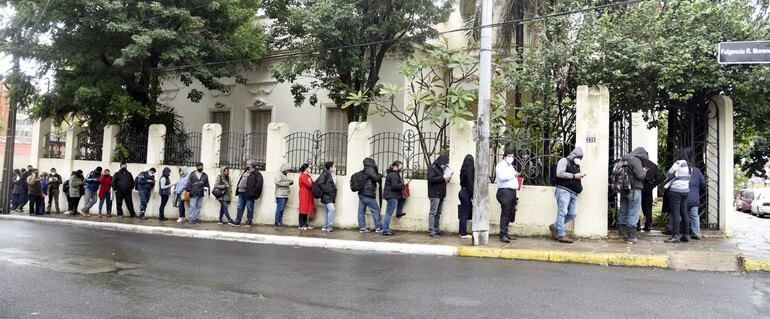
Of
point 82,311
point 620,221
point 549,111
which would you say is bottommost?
point 82,311

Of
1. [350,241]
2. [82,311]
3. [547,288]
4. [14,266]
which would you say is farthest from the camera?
[350,241]

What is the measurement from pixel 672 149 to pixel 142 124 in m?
16.0

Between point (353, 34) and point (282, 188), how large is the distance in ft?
14.9

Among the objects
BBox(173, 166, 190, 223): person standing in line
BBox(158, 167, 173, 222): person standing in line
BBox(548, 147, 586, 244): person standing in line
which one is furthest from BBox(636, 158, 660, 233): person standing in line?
BBox(158, 167, 173, 222): person standing in line

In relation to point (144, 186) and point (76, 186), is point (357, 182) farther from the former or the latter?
point (76, 186)

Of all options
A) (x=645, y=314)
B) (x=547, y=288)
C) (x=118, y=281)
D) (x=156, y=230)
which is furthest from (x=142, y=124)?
(x=645, y=314)

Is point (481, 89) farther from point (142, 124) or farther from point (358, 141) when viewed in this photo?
point (142, 124)

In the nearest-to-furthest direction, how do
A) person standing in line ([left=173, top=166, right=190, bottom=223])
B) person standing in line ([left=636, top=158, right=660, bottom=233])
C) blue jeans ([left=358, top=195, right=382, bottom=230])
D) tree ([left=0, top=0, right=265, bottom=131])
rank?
person standing in line ([left=636, top=158, right=660, bottom=233]), blue jeans ([left=358, top=195, right=382, bottom=230]), tree ([left=0, top=0, right=265, bottom=131]), person standing in line ([left=173, top=166, right=190, bottom=223])

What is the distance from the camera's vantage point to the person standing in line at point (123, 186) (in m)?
16.5

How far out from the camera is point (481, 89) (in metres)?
10.4

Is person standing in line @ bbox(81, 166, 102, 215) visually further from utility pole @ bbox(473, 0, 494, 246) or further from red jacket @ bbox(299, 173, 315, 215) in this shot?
utility pole @ bbox(473, 0, 494, 246)

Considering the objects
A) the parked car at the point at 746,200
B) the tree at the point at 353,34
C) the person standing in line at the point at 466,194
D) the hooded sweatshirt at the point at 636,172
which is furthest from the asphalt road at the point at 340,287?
the parked car at the point at 746,200

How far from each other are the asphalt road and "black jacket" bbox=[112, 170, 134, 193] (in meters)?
6.51

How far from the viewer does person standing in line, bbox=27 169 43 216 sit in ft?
59.8
